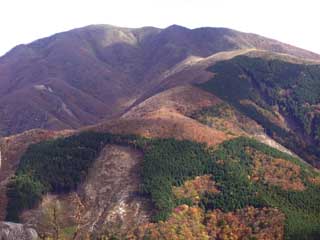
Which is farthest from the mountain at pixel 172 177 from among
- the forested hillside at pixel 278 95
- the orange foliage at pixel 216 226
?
the forested hillside at pixel 278 95

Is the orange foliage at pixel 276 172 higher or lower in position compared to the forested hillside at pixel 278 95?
higher

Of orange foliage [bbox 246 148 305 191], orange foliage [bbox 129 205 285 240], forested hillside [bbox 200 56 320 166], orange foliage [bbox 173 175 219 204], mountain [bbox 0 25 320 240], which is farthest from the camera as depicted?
forested hillside [bbox 200 56 320 166]

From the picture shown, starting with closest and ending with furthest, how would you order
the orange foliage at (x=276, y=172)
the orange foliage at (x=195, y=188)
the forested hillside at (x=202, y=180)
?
the forested hillside at (x=202, y=180) → the orange foliage at (x=195, y=188) → the orange foliage at (x=276, y=172)

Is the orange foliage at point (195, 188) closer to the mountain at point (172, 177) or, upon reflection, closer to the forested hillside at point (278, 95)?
the mountain at point (172, 177)

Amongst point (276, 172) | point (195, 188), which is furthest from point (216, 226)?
point (276, 172)

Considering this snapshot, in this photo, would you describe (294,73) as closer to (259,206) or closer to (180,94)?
(180,94)

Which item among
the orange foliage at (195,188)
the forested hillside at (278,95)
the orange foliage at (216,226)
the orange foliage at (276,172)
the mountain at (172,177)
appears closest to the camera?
the orange foliage at (216,226)

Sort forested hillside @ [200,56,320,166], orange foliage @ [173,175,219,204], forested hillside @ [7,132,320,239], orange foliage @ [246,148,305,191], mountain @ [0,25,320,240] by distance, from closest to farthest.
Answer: mountain @ [0,25,320,240]
forested hillside @ [7,132,320,239]
orange foliage @ [173,175,219,204]
orange foliage @ [246,148,305,191]
forested hillside @ [200,56,320,166]

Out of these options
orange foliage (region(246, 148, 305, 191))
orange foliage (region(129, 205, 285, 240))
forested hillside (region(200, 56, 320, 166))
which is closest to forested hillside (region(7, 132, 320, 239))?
orange foliage (region(246, 148, 305, 191))

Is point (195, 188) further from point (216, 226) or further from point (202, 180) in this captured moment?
point (216, 226)

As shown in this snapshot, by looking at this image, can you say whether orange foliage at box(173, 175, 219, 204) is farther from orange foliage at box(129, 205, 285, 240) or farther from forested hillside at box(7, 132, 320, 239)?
orange foliage at box(129, 205, 285, 240)

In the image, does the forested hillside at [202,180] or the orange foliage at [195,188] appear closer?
the forested hillside at [202,180]
